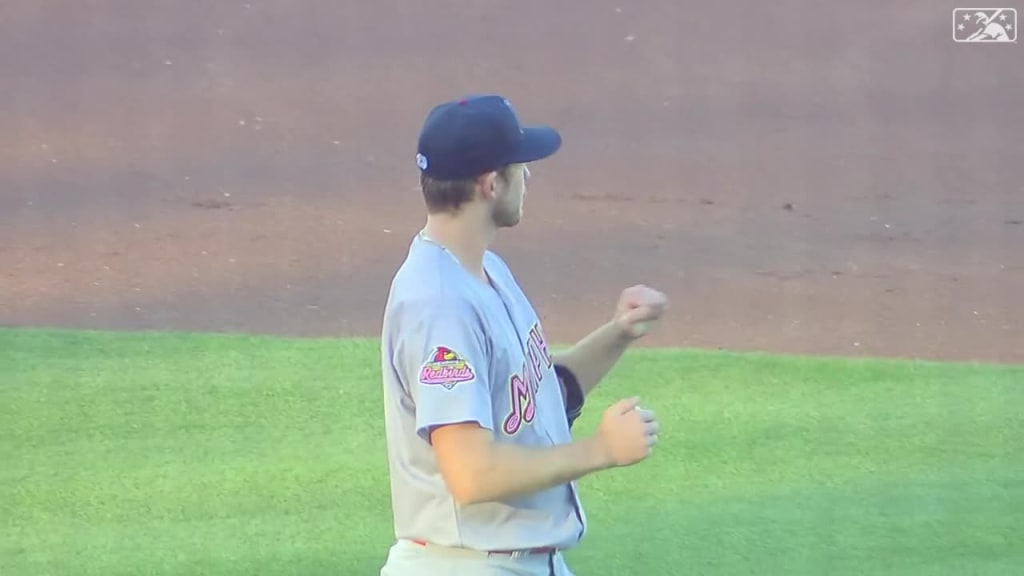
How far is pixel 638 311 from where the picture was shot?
284 cm

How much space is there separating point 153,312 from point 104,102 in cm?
483

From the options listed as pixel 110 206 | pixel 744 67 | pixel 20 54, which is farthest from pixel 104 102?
pixel 744 67

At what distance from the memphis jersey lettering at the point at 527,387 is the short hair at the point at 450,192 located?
291mm

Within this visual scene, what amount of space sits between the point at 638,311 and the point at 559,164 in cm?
840

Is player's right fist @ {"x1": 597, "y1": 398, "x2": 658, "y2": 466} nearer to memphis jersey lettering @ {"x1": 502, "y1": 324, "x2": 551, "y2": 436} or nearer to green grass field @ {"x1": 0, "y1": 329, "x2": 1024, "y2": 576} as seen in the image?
memphis jersey lettering @ {"x1": 502, "y1": 324, "x2": 551, "y2": 436}

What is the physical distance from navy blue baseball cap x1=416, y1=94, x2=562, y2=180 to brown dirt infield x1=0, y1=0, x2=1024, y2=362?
5.34m

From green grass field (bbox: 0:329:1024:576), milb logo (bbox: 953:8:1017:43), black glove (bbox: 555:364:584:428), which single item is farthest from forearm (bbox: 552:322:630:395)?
milb logo (bbox: 953:8:1017:43)

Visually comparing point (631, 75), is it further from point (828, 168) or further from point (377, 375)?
point (377, 375)

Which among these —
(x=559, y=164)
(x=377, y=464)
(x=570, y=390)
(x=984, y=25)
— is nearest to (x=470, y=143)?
(x=570, y=390)

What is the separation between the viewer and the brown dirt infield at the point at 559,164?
8438mm

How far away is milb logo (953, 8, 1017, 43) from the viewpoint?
13609mm

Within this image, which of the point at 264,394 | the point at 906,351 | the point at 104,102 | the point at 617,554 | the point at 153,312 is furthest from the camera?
the point at 104,102

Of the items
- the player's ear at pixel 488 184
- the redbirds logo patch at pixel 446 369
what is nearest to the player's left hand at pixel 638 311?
the player's ear at pixel 488 184

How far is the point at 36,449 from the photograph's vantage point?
236 inches
